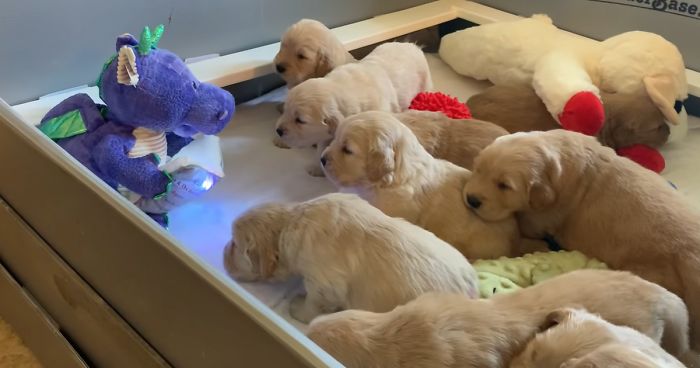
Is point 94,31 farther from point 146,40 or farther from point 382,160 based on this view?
point 382,160

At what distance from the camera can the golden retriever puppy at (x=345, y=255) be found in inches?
45.4

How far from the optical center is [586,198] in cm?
146

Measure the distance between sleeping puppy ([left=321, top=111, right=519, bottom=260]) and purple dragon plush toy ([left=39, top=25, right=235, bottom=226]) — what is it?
326 millimetres

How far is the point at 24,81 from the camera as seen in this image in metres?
1.63

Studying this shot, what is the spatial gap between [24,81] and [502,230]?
3.87ft

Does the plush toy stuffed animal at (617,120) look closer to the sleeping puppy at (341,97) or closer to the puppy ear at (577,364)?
the sleeping puppy at (341,97)

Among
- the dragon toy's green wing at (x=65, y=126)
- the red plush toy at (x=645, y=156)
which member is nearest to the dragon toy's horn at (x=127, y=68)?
the dragon toy's green wing at (x=65, y=126)

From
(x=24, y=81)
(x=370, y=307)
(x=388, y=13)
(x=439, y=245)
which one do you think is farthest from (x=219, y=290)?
(x=388, y=13)

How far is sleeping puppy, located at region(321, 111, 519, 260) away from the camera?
4.72 ft

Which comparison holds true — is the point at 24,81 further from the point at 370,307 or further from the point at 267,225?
the point at 370,307

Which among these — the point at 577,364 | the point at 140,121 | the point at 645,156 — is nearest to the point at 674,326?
the point at 577,364

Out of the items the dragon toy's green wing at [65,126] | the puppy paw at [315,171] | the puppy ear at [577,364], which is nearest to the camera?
the puppy ear at [577,364]

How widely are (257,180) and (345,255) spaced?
0.62m

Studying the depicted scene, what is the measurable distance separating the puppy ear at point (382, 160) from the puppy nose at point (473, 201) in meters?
0.17
